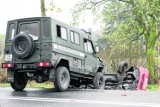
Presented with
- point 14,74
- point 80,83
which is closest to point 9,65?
point 14,74

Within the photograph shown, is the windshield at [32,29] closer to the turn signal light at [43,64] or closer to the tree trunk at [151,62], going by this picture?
the turn signal light at [43,64]

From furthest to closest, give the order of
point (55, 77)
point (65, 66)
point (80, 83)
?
point (80, 83)
point (65, 66)
point (55, 77)

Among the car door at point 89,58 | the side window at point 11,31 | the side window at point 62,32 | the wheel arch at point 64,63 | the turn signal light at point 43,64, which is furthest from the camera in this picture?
the car door at point 89,58

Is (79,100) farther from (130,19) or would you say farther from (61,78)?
(130,19)

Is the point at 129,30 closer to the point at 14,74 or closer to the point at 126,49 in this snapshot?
the point at 126,49

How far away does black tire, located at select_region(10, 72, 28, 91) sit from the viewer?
1284cm

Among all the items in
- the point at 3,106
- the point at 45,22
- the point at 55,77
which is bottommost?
the point at 3,106

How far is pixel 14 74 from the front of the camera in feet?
41.9

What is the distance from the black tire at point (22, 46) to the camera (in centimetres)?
1197

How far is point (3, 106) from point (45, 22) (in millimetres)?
5610

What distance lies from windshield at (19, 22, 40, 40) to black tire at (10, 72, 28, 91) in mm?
1438

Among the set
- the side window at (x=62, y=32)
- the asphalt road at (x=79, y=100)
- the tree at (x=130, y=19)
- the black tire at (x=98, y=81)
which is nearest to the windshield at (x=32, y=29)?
the side window at (x=62, y=32)

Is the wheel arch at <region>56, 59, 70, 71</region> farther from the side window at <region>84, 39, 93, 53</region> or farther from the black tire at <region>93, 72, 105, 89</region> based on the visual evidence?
the black tire at <region>93, 72, 105, 89</region>

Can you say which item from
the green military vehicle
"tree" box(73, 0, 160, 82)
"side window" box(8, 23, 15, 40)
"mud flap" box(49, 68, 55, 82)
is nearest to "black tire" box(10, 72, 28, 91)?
the green military vehicle
